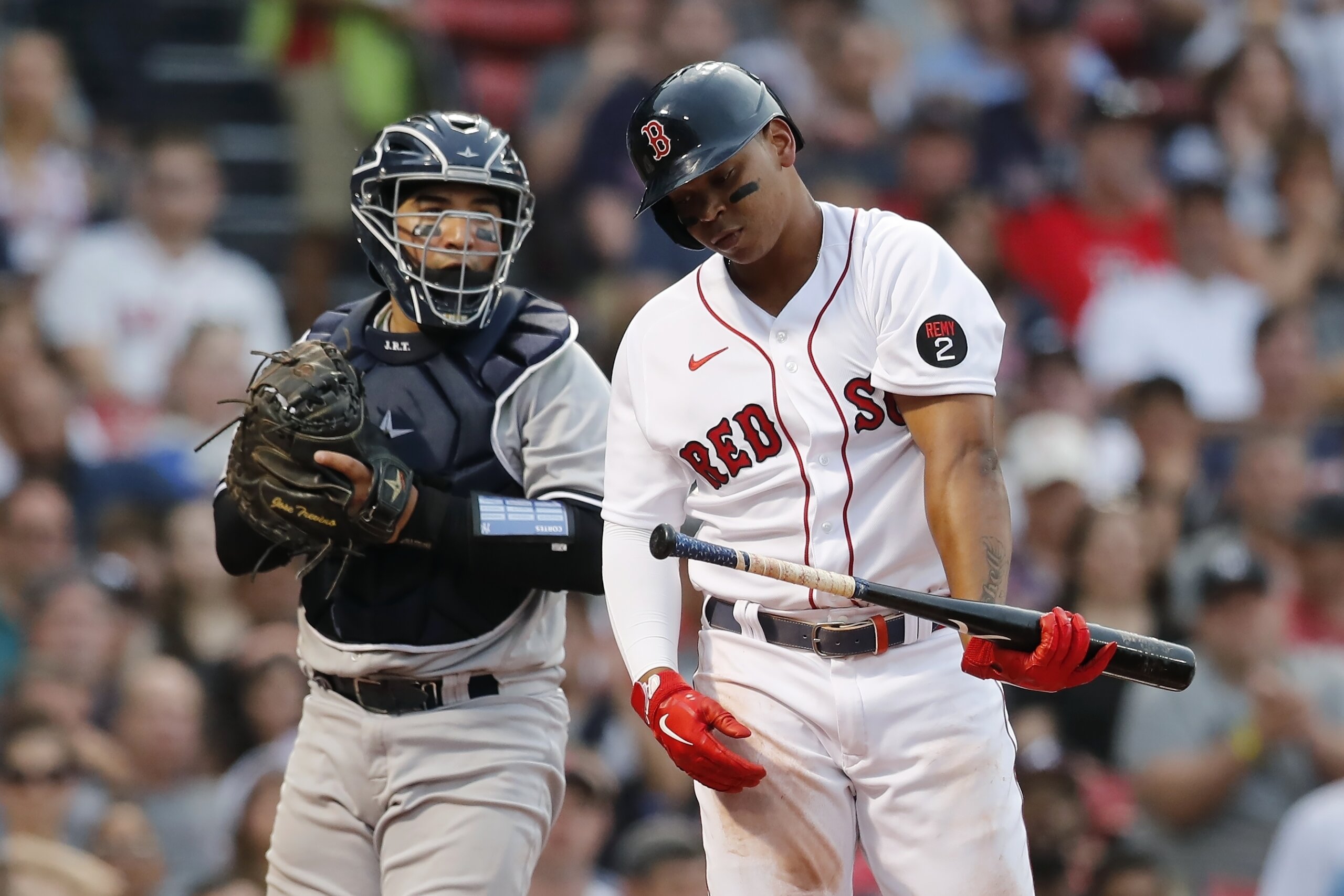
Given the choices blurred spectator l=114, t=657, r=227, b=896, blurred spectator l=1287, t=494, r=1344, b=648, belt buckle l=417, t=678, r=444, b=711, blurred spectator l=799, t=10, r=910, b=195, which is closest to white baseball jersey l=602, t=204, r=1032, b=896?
belt buckle l=417, t=678, r=444, b=711

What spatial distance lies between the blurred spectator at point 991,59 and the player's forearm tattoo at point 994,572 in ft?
22.6

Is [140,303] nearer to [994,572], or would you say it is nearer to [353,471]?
[353,471]

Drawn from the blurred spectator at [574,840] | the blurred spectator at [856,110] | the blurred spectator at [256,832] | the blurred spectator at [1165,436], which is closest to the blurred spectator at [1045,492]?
the blurred spectator at [1165,436]

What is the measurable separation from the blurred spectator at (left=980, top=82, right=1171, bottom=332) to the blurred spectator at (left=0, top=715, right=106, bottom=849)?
16.8 feet

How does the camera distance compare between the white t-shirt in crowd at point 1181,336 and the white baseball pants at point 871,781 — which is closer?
the white baseball pants at point 871,781

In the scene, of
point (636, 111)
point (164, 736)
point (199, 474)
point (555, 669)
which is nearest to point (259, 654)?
point (164, 736)

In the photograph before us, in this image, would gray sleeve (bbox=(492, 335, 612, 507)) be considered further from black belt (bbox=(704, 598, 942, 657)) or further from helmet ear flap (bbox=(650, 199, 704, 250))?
black belt (bbox=(704, 598, 942, 657))

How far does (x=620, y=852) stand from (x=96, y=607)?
2.05 metres

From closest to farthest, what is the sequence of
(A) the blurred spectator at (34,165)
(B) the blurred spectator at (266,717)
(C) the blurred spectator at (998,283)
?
(B) the blurred spectator at (266,717) < (A) the blurred spectator at (34,165) < (C) the blurred spectator at (998,283)

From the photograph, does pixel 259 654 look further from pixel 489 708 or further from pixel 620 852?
pixel 489 708

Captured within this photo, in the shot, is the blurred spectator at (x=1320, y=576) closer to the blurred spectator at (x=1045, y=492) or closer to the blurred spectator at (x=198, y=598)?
the blurred spectator at (x=1045, y=492)

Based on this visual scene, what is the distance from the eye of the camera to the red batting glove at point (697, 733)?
3.19 m

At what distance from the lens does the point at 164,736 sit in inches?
240

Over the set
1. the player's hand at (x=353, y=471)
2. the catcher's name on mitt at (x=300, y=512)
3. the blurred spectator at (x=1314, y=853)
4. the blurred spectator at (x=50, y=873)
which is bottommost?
the blurred spectator at (x=1314, y=853)
